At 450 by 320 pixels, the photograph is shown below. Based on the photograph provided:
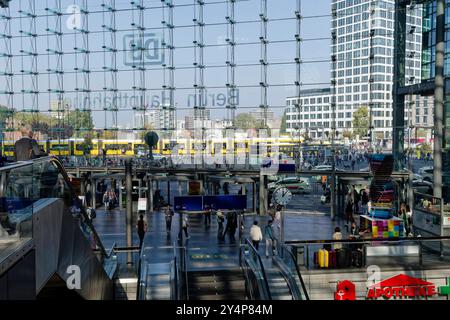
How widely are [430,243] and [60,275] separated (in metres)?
5.09

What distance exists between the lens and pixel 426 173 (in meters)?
15.1

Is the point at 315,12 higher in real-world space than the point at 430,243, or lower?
higher

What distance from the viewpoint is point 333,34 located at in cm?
1293

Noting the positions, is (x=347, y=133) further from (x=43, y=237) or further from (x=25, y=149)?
(x=43, y=237)

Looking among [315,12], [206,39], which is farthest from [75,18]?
[315,12]

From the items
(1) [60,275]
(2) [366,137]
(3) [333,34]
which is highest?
(3) [333,34]

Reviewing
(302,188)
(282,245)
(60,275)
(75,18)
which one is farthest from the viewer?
(302,188)

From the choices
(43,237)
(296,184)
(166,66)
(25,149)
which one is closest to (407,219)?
(296,184)

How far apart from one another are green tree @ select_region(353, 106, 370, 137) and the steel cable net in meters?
0.29

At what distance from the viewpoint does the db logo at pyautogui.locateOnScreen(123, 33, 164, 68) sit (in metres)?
14.4

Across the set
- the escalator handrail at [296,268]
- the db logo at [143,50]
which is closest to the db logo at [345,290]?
the escalator handrail at [296,268]

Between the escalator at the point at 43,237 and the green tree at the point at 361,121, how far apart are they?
8993mm

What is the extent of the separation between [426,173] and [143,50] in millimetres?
9045

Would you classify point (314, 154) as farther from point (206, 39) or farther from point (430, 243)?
point (430, 243)
